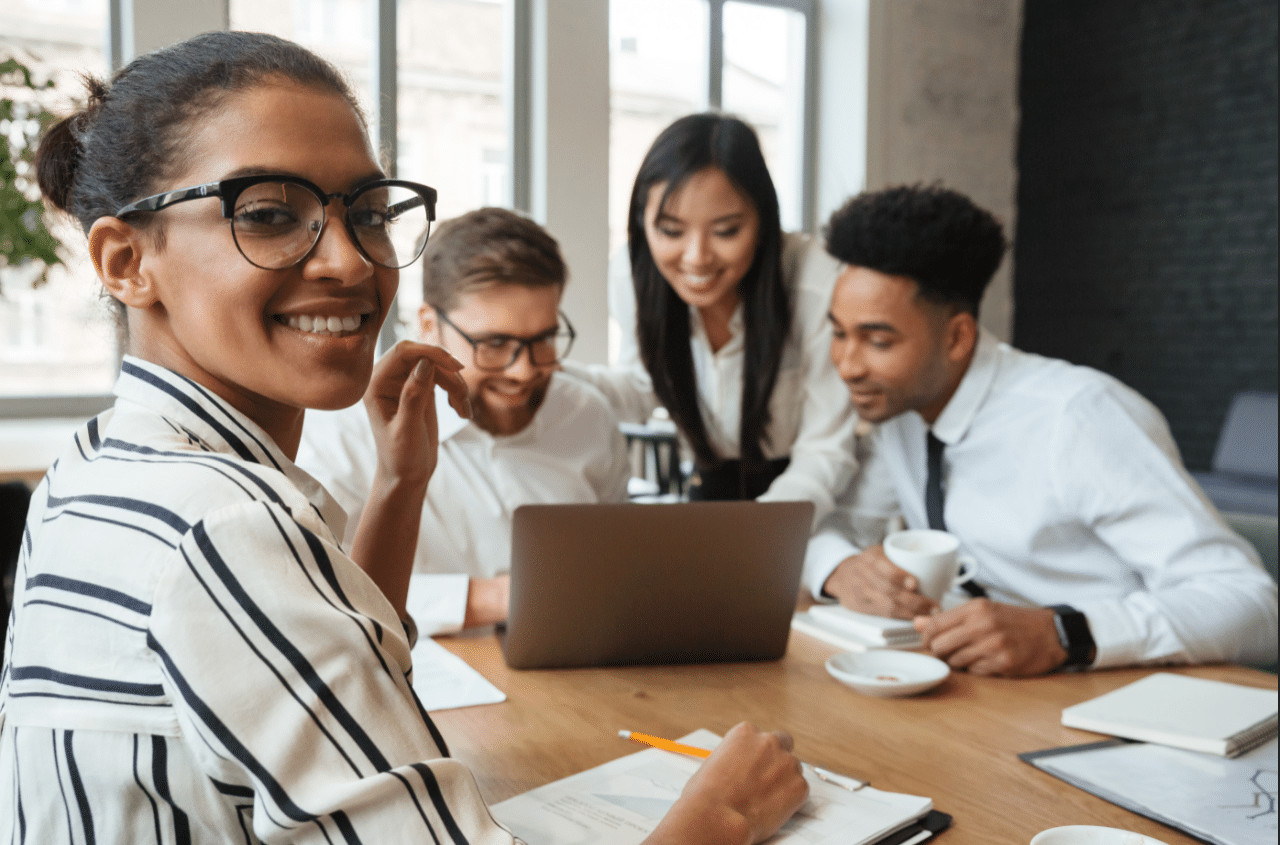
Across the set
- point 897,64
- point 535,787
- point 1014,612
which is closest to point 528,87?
point 897,64

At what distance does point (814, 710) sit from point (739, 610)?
0.60 feet

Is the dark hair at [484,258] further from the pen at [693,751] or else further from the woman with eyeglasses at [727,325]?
the pen at [693,751]

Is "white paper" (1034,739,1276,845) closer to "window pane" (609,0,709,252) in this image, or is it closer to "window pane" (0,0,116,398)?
"window pane" (0,0,116,398)

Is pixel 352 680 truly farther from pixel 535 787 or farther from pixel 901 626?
pixel 901 626

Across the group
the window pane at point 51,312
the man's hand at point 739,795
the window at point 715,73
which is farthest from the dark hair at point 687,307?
the window pane at point 51,312

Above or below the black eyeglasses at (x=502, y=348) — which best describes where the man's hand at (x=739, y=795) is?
below

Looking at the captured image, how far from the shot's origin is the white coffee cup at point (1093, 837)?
76cm

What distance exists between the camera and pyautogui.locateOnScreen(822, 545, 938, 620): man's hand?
150 centimetres

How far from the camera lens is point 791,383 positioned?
2281 millimetres

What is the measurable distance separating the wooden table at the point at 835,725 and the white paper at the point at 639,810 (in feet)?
0.13

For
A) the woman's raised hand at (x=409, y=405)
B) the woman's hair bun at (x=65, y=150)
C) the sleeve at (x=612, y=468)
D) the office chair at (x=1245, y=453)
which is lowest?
the office chair at (x=1245, y=453)

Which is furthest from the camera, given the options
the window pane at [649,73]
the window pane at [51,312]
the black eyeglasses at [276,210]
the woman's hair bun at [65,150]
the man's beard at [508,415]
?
the window pane at [649,73]

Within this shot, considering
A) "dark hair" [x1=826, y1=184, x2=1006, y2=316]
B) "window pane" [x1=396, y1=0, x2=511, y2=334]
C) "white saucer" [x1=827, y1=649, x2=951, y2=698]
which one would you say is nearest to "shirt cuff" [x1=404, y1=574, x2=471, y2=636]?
"white saucer" [x1=827, y1=649, x2=951, y2=698]

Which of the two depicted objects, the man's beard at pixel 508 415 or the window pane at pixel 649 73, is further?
the window pane at pixel 649 73
